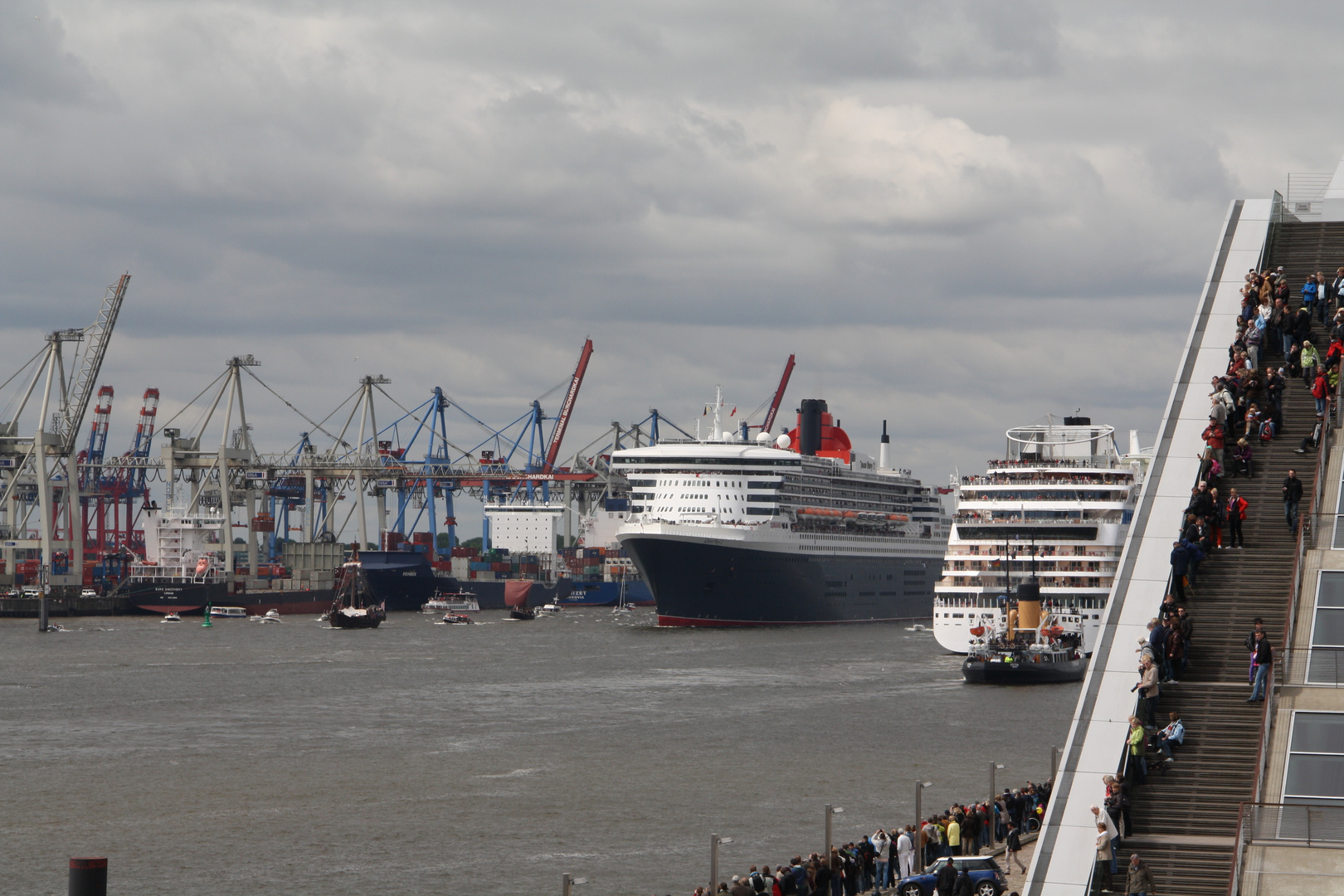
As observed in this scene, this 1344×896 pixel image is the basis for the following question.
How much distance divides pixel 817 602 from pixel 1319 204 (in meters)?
64.7

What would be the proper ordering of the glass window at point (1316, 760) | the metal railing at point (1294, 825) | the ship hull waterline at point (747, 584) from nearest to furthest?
the metal railing at point (1294, 825)
the glass window at point (1316, 760)
the ship hull waterline at point (747, 584)

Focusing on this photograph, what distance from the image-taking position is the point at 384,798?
105 feet

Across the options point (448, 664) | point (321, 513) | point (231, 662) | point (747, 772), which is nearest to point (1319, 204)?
point (747, 772)

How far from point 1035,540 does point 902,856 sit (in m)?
42.3

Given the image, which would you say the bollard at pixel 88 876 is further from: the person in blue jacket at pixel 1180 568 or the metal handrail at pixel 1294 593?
the person in blue jacket at pixel 1180 568

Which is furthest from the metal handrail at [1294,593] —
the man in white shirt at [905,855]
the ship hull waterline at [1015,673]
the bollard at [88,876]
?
the ship hull waterline at [1015,673]

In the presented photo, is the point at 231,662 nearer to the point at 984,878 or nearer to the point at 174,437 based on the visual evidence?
the point at 984,878

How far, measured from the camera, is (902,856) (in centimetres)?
2156

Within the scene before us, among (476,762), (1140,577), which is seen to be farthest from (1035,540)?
(1140,577)

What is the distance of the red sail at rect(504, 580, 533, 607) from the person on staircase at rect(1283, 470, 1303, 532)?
114 metres

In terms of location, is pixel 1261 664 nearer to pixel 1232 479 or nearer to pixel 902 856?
pixel 1232 479

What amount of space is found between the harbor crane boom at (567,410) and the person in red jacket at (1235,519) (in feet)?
413

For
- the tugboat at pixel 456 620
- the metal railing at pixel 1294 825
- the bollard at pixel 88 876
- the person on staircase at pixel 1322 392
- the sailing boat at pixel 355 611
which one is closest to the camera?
the metal railing at pixel 1294 825

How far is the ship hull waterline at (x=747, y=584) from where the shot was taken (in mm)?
81812
